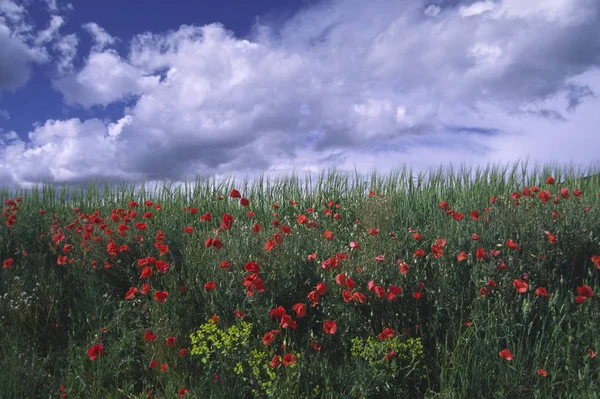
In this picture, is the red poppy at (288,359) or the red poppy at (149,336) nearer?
the red poppy at (288,359)

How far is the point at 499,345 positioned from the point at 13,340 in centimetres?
425

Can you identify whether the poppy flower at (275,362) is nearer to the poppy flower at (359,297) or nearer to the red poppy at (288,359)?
the red poppy at (288,359)

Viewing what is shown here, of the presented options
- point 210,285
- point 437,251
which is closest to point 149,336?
point 210,285

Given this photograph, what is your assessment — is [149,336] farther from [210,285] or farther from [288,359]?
[288,359]

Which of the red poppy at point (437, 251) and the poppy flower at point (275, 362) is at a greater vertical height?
the red poppy at point (437, 251)

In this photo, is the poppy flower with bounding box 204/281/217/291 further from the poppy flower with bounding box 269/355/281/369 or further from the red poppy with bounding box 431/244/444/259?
the red poppy with bounding box 431/244/444/259

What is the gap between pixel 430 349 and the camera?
4.13 metres

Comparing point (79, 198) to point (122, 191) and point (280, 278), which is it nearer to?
point (122, 191)

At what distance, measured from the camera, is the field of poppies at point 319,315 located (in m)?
3.71

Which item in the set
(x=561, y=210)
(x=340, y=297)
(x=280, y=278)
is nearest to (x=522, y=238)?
(x=561, y=210)

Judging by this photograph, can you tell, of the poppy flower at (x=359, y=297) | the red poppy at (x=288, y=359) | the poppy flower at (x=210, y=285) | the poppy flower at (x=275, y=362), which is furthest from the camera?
the poppy flower at (x=210, y=285)

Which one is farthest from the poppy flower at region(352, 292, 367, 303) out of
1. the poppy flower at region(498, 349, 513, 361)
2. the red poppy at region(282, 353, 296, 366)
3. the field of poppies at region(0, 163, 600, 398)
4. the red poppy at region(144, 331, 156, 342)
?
the red poppy at region(144, 331, 156, 342)

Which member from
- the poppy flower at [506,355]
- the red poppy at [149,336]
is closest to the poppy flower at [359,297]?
the poppy flower at [506,355]

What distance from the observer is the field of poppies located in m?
3.71
